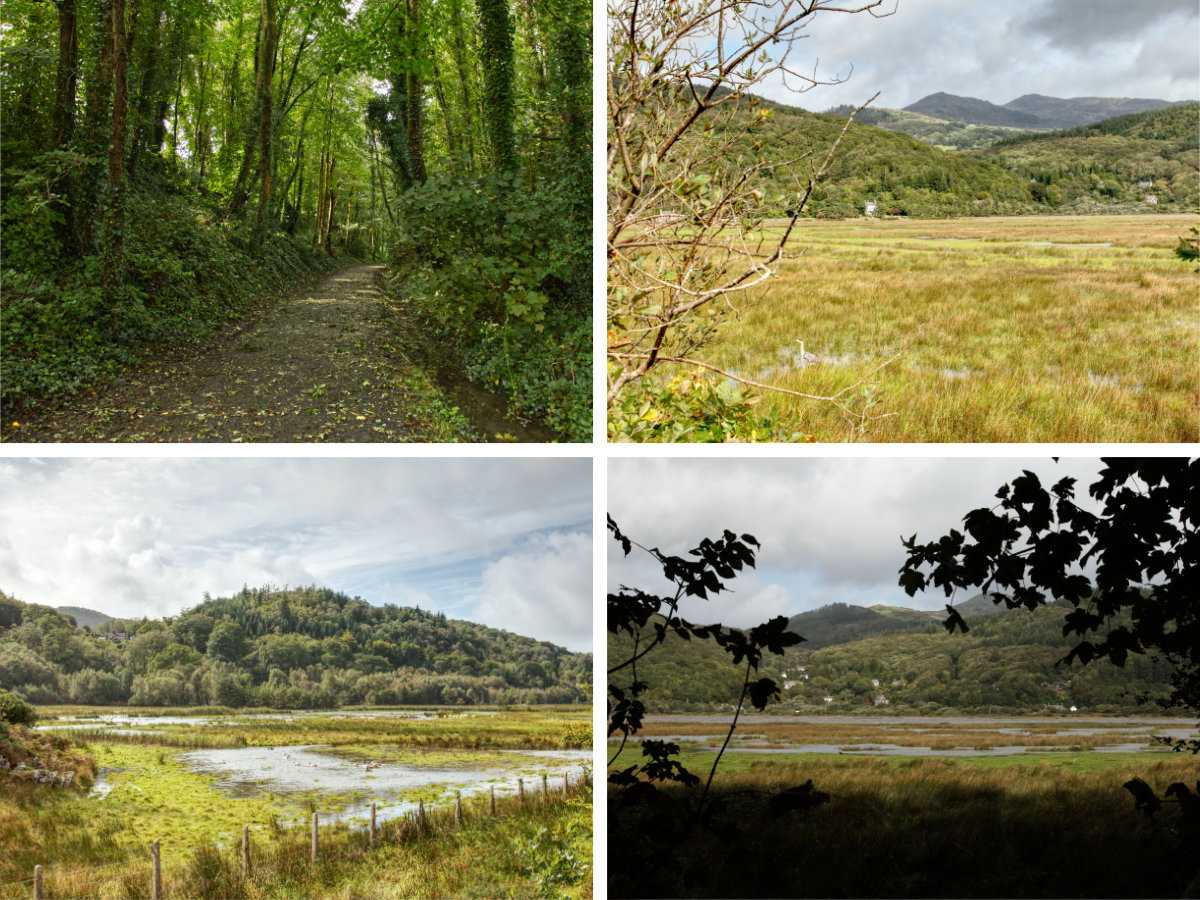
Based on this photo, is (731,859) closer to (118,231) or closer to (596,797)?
(596,797)

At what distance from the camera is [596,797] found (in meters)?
1.30

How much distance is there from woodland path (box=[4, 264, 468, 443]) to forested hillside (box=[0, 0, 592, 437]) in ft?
0.27

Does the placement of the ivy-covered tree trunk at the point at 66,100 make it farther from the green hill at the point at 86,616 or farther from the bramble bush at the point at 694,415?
the bramble bush at the point at 694,415

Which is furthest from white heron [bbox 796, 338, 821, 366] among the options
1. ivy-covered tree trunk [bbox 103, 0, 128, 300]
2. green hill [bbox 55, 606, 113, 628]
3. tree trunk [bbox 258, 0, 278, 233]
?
green hill [bbox 55, 606, 113, 628]

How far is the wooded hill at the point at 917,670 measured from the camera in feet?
4.83

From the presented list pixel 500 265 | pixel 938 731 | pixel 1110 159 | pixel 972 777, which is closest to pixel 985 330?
pixel 1110 159

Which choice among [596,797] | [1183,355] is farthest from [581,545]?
[1183,355]

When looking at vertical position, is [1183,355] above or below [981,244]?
below

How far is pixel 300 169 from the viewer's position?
1.59m

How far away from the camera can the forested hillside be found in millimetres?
1482

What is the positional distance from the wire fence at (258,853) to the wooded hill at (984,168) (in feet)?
5.39

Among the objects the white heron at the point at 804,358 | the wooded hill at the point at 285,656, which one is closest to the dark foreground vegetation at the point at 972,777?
the wooded hill at the point at 285,656

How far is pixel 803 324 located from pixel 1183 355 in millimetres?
1024

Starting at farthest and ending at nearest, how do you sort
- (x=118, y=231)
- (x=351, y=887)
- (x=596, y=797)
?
(x=118, y=231) → (x=351, y=887) → (x=596, y=797)
